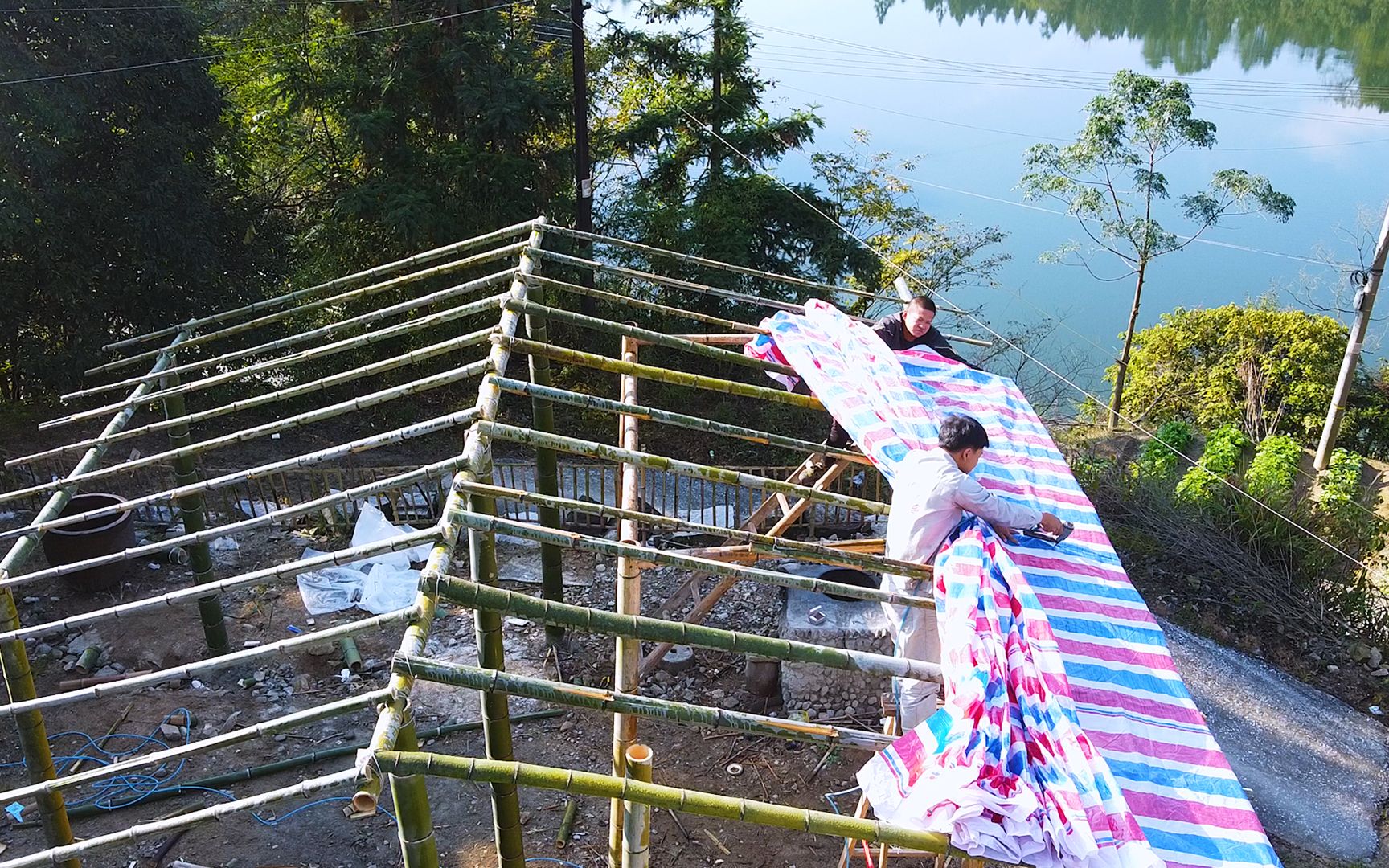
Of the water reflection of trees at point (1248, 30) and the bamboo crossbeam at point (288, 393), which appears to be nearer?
the bamboo crossbeam at point (288, 393)

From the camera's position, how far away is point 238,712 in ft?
24.8

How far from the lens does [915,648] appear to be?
5.06 m

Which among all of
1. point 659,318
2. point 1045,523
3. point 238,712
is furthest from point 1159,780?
point 659,318

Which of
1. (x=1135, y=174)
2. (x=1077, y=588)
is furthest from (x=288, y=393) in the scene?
(x=1135, y=174)

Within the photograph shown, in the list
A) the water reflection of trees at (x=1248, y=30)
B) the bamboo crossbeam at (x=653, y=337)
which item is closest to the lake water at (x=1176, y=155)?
the water reflection of trees at (x=1248, y=30)

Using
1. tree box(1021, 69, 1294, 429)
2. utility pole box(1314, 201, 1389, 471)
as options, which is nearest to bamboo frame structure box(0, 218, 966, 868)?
tree box(1021, 69, 1294, 429)

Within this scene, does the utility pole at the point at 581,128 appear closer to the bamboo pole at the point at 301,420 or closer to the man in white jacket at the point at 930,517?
the bamboo pole at the point at 301,420

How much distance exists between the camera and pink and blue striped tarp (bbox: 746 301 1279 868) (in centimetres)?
367

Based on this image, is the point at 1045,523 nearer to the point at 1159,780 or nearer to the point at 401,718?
the point at 1159,780

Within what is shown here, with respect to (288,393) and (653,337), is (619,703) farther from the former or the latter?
(288,393)

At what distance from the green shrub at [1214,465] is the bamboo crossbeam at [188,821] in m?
9.32

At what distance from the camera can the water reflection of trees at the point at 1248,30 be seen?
3419cm

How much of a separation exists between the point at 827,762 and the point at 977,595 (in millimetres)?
3310

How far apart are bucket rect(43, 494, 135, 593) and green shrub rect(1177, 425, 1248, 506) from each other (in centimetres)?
1060
